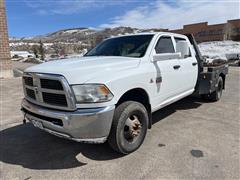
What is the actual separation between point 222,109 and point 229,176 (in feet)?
11.0

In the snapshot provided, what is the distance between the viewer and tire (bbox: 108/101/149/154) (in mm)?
3213

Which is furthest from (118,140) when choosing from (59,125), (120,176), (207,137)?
(207,137)

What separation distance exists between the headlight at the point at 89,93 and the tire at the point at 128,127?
1.32 ft

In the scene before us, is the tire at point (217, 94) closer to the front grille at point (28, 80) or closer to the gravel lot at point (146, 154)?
the gravel lot at point (146, 154)

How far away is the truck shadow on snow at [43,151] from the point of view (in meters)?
3.40

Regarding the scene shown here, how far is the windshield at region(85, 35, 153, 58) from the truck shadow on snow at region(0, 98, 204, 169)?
172cm

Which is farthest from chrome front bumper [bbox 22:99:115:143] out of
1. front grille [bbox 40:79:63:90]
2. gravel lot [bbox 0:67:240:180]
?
gravel lot [bbox 0:67:240:180]

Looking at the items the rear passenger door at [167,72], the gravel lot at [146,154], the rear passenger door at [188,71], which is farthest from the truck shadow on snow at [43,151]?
the rear passenger door at [188,71]

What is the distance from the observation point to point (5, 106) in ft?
21.9

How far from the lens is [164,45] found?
455 centimetres

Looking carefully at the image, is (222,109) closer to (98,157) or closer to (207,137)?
(207,137)

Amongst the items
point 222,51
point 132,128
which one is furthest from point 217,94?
point 222,51

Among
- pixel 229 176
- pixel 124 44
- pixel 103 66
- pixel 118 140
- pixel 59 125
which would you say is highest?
pixel 124 44

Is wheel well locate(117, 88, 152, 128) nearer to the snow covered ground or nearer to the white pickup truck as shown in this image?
the white pickup truck
